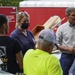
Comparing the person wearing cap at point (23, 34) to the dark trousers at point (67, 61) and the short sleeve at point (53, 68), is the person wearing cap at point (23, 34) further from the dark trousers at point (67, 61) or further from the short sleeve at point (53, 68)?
the short sleeve at point (53, 68)

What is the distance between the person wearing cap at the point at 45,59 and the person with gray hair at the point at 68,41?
6.20 feet

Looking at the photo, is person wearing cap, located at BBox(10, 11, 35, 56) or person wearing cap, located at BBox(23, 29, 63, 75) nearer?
person wearing cap, located at BBox(23, 29, 63, 75)

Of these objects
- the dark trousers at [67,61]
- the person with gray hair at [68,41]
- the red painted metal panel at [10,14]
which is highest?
the person with gray hair at [68,41]

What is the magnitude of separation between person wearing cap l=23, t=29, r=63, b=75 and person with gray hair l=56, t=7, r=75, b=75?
6.20ft

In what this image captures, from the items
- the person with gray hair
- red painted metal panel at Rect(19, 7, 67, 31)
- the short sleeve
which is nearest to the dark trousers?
the person with gray hair

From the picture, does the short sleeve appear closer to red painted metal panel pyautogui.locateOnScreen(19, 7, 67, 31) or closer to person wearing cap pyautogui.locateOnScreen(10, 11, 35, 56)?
person wearing cap pyautogui.locateOnScreen(10, 11, 35, 56)

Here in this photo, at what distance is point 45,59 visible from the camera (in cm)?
331

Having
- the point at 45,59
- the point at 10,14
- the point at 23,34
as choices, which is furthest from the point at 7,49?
the point at 10,14

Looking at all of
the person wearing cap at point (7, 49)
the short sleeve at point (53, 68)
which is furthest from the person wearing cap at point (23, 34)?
the short sleeve at point (53, 68)

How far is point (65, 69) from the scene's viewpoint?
5.44 metres

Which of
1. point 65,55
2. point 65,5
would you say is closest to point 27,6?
point 65,5

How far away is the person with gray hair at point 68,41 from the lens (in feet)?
17.4

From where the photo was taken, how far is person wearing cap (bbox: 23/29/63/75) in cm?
324

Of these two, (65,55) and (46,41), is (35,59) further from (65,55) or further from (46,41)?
(65,55)
